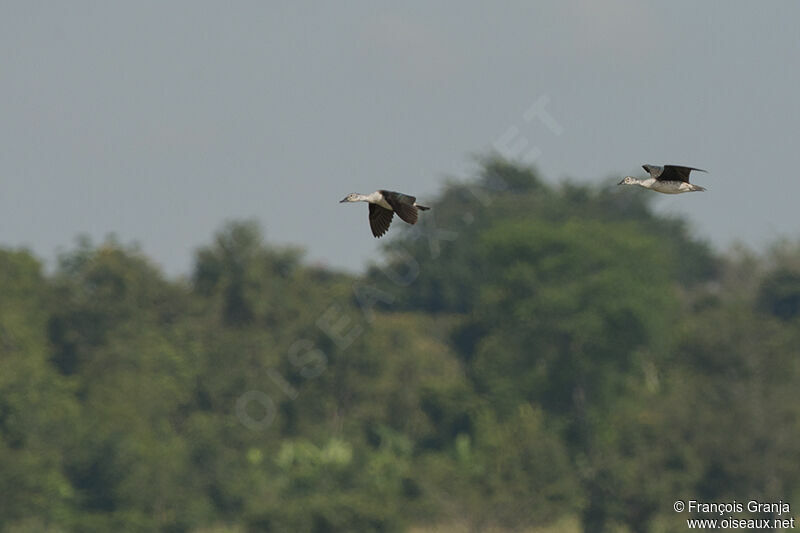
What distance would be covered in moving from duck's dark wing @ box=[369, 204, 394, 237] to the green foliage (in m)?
36.5

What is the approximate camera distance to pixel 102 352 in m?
72.3

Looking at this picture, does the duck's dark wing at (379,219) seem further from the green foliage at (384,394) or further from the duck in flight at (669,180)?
the green foliage at (384,394)

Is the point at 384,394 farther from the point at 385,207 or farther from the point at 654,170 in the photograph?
the point at 654,170

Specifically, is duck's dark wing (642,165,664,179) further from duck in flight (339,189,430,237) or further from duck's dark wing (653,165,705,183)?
duck in flight (339,189,430,237)

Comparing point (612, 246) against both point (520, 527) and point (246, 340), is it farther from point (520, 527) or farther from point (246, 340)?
point (520, 527)

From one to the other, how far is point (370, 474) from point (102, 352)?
14155 millimetres

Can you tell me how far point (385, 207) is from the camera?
64.6 ft

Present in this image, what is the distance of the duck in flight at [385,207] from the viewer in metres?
18.7

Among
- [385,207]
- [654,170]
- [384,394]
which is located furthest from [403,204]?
[384,394]

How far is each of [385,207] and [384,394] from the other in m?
53.8

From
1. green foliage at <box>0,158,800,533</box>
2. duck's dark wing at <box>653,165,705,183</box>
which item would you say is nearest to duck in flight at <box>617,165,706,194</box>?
duck's dark wing at <box>653,165,705,183</box>

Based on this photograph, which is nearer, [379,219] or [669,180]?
[669,180]

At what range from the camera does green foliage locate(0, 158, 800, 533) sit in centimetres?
6231

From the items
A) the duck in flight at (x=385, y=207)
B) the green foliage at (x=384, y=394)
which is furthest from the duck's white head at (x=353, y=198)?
the green foliage at (x=384, y=394)
